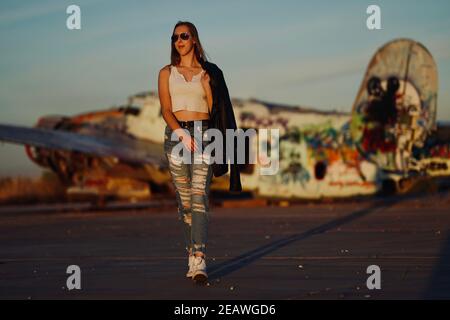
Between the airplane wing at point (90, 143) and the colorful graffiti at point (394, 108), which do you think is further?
the airplane wing at point (90, 143)

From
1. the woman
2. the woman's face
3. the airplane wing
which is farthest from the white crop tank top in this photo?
the airplane wing

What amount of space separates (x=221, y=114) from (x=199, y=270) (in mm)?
1518

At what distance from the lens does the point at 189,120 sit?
911cm

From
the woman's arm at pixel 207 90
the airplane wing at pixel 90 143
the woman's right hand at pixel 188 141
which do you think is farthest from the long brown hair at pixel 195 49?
the airplane wing at pixel 90 143

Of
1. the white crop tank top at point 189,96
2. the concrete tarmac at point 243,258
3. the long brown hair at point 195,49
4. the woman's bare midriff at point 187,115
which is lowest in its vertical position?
the concrete tarmac at point 243,258

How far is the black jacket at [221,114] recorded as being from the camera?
9.07m

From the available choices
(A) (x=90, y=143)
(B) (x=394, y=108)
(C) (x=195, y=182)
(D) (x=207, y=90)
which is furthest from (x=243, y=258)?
(A) (x=90, y=143)

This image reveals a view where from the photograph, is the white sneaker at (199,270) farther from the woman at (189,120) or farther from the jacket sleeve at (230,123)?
the jacket sleeve at (230,123)

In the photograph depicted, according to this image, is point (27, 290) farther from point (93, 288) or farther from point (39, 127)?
point (39, 127)

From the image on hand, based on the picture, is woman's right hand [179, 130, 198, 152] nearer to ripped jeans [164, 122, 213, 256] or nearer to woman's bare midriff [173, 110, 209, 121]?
ripped jeans [164, 122, 213, 256]

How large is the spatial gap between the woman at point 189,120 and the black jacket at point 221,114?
0.06m

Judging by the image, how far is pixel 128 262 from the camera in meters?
11.0
